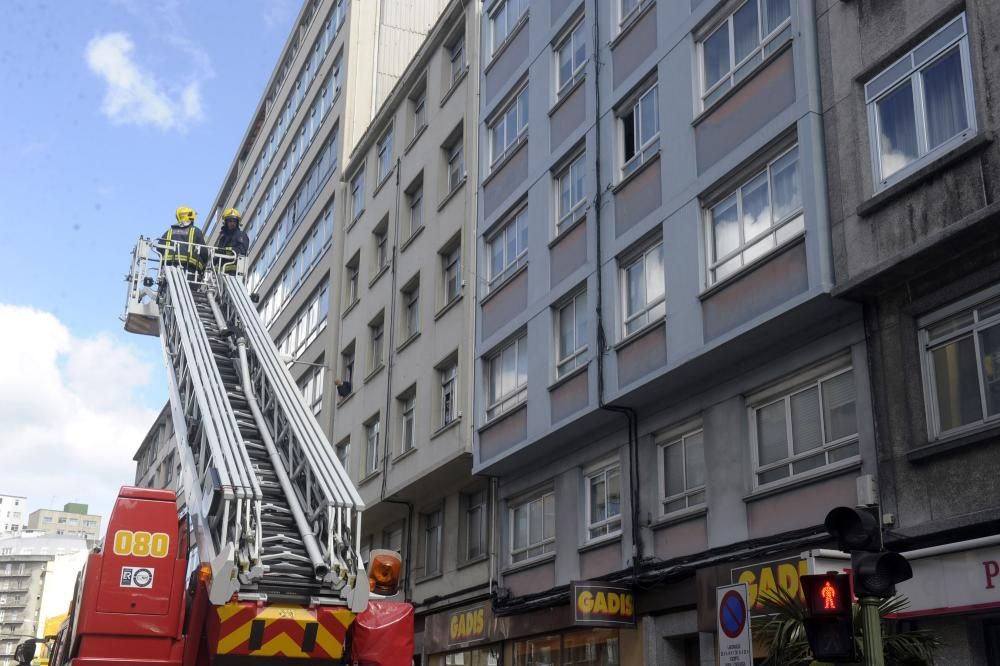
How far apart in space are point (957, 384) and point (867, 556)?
514cm

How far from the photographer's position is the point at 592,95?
805 inches

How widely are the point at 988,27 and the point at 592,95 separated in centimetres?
925

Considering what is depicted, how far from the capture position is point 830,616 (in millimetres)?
7582

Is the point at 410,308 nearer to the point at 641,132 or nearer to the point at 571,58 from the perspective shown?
the point at 571,58

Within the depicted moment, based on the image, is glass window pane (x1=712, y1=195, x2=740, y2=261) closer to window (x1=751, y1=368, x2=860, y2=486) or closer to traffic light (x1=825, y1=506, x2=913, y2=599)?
window (x1=751, y1=368, x2=860, y2=486)

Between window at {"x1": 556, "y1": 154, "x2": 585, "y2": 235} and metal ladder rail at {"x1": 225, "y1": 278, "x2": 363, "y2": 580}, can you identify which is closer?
metal ladder rail at {"x1": 225, "y1": 278, "x2": 363, "y2": 580}

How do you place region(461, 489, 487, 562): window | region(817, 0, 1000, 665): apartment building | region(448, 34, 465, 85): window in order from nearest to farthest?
region(817, 0, 1000, 665): apartment building → region(461, 489, 487, 562): window → region(448, 34, 465, 85): window

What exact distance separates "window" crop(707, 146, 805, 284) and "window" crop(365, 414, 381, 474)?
14.3m

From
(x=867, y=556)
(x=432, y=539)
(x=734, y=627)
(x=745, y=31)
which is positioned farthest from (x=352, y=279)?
(x=867, y=556)

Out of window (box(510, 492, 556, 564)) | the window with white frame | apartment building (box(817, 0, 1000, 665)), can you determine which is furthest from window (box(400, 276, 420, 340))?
the window with white frame

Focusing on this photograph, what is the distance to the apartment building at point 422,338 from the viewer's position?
2417 cm

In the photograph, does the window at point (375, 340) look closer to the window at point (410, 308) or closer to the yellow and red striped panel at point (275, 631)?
the window at point (410, 308)

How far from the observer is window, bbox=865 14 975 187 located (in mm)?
12430

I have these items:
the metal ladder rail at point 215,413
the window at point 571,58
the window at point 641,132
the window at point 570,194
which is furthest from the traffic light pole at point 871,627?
the window at point 571,58
